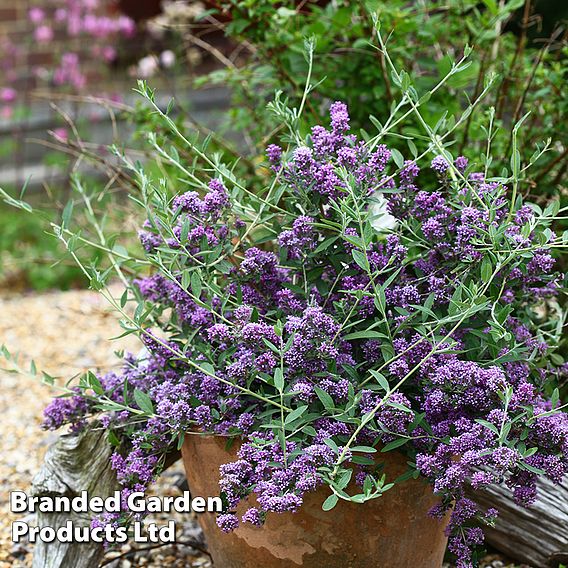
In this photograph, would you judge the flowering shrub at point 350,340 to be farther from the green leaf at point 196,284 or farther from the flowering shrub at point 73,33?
the flowering shrub at point 73,33

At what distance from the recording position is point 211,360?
1785 mm

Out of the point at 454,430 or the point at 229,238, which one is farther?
the point at 229,238

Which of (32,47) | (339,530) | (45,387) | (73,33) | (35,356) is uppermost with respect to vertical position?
(32,47)

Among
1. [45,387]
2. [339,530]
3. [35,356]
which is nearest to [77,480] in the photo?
[339,530]

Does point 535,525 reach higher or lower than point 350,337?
lower

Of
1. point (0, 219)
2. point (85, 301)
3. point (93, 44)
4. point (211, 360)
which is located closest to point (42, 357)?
point (85, 301)

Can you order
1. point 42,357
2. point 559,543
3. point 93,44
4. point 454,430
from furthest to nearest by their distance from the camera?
point 93,44
point 42,357
point 559,543
point 454,430

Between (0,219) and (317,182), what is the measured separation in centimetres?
424

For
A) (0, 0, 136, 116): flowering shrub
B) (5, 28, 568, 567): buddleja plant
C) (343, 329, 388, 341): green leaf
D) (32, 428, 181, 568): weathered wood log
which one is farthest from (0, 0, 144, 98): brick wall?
(343, 329, 388, 341): green leaf

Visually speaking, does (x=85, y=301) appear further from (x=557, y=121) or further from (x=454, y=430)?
(x=454, y=430)

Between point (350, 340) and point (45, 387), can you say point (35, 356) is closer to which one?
point (45, 387)

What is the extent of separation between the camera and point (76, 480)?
2117 mm

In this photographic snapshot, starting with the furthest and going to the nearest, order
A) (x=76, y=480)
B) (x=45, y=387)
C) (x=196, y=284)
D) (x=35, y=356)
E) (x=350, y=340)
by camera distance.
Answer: (x=35, y=356) → (x=45, y=387) → (x=76, y=480) → (x=350, y=340) → (x=196, y=284)

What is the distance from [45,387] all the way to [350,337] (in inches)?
86.7
